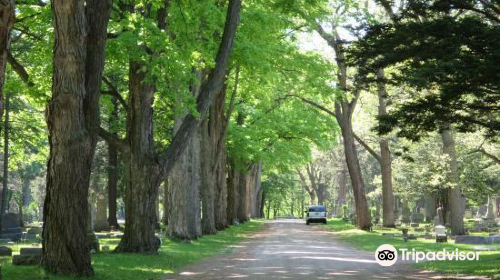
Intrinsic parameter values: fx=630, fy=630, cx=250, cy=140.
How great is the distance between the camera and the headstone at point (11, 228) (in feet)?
90.4

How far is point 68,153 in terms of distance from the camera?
12.0m

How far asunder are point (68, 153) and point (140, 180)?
5822mm

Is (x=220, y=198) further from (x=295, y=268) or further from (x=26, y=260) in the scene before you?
(x=26, y=260)

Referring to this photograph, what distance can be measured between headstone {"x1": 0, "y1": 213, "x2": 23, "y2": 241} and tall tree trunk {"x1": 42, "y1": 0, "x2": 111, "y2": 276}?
55.6 ft

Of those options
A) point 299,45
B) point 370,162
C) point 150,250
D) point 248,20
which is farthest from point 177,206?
point 370,162

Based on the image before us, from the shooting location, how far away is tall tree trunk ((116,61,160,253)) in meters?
17.8

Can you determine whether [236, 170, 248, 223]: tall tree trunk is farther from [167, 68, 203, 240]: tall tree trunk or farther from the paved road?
the paved road

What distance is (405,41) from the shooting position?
488 inches

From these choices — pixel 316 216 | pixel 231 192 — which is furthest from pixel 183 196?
pixel 316 216

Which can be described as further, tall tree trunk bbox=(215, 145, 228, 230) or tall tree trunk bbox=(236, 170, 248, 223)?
tall tree trunk bbox=(236, 170, 248, 223)

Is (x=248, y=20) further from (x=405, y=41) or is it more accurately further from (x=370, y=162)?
(x=370, y=162)

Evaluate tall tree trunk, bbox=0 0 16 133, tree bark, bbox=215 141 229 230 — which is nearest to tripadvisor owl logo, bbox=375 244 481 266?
tall tree trunk, bbox=0 0 16 133

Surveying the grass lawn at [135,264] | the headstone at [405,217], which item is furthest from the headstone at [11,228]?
the headstone at [405,217]

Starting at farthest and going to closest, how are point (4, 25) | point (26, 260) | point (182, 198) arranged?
point (182, 198), point (26, 260), point (4, 25)
